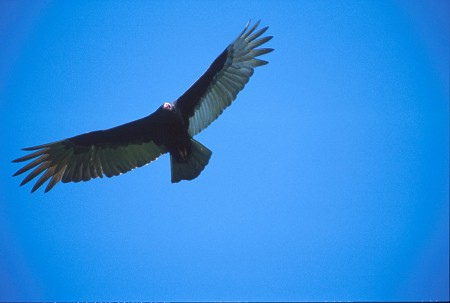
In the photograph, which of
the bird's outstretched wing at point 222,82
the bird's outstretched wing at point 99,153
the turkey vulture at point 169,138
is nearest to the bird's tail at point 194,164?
the turkey vulture at point 169,138

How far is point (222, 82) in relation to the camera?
6.09m

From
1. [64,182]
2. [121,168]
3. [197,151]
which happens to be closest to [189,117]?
[197,151]

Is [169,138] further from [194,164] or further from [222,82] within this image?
[222,82]

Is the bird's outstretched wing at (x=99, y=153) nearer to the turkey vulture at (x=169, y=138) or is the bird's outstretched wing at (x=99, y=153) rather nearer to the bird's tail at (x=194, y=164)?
the turkey vulture at (x=169, y=138)

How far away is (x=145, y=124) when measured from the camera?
6.10 m

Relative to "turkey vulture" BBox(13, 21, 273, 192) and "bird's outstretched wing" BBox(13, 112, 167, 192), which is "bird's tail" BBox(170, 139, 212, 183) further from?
"bird's outstretched wing" BBox(13, 112, 167, 192)

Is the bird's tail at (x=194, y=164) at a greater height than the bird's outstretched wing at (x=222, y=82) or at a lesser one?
lesser

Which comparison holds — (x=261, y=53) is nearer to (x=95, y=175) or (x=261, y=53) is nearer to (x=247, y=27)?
(x=247, y=27)

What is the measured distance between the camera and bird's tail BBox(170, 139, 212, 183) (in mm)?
5938

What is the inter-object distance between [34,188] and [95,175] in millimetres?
794

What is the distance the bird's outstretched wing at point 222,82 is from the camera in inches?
234

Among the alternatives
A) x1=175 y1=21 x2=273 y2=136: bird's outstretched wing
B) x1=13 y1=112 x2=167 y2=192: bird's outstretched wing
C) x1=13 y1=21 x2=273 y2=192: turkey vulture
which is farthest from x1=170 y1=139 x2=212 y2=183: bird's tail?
x1=13 y1=112 x2=167 y2=192: bird's outstretched wing

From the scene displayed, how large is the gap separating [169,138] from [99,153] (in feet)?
3.36

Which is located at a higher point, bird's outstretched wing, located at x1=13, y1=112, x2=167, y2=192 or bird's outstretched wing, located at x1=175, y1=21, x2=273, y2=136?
bird's outstretched wing, located at x1=175, y1=21, x2=273, y2=136
